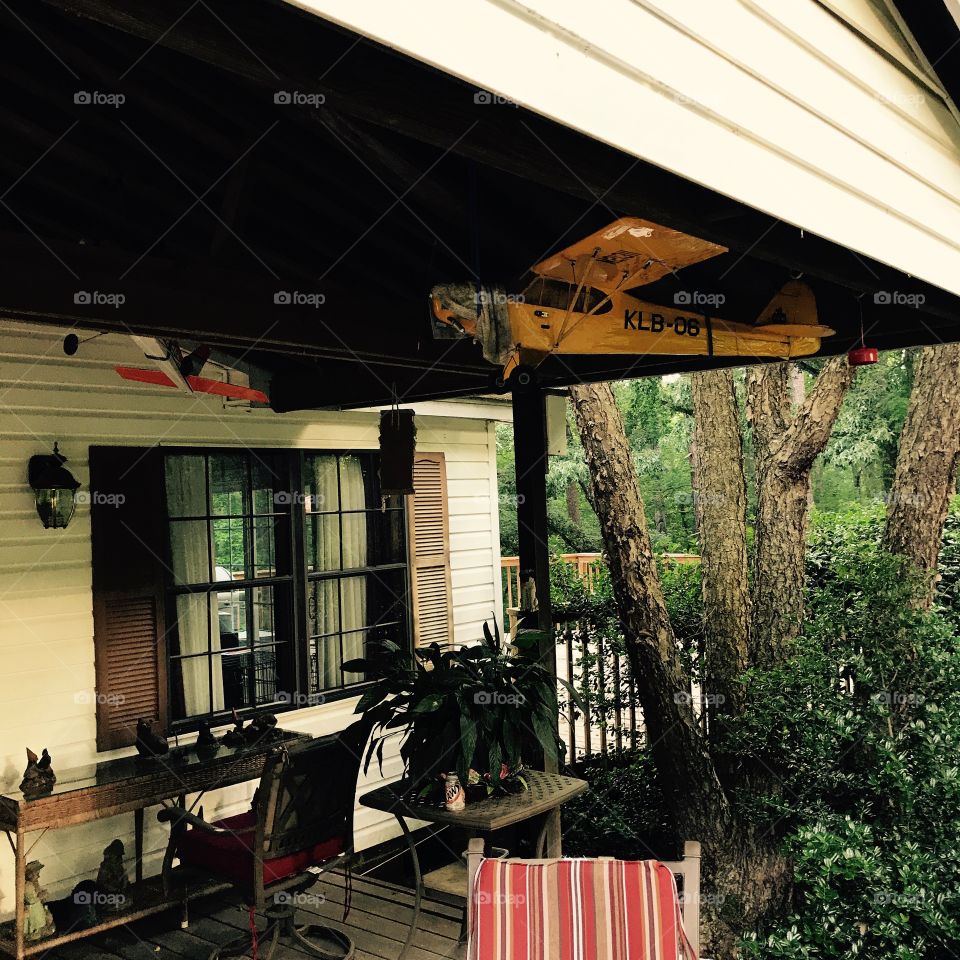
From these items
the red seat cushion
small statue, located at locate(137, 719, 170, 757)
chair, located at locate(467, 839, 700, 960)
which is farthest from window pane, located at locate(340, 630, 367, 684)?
chair, located at locate(467, 839, 700, 960)

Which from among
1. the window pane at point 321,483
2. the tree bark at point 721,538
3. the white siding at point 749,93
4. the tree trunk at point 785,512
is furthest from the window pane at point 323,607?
the white siding at point 749,93

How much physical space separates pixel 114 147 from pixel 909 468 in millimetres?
5558

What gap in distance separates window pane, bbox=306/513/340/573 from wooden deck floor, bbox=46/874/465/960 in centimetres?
195

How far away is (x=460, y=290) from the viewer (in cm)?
307

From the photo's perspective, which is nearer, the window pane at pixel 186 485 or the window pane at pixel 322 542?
the window pane at pixel 186 485

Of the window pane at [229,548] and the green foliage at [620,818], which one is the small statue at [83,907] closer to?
the window pane at [229,548]

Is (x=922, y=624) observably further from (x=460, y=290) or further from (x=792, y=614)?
(x=460, y=290)

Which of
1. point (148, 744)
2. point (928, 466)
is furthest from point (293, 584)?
point (928, 466)

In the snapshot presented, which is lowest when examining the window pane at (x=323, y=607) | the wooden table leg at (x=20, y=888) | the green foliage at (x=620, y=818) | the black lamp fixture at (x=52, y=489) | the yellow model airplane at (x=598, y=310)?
the green foliage at (x=620, y=818)

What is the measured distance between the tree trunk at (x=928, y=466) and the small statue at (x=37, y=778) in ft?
17.6

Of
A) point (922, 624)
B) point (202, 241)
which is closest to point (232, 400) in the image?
point (202, 241)

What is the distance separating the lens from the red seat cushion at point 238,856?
163 inches

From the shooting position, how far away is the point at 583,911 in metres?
3.01

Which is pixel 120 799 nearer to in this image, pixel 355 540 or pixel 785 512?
pixel 355 540
